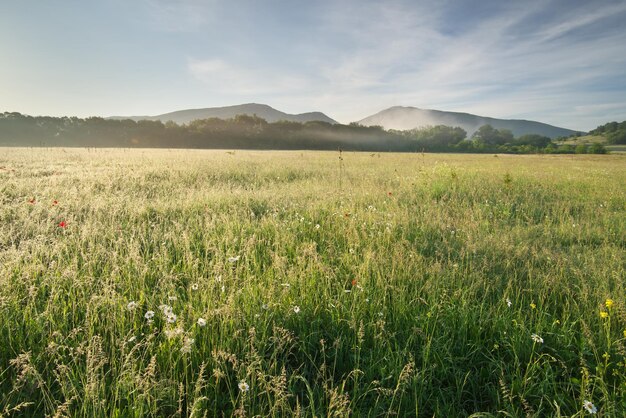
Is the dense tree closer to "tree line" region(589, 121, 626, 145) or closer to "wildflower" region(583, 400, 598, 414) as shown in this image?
"tree line" region(589, 121, 626, 145)

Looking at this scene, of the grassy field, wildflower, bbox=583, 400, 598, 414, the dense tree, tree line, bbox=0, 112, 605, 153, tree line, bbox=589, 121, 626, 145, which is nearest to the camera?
wildflower, bbox=583, 400, 598, 414

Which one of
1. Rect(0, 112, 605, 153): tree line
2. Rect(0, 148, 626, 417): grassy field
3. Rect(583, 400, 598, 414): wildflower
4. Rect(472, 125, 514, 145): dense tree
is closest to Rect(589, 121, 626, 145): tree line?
Rect(0, 112, 605, 153): tree line

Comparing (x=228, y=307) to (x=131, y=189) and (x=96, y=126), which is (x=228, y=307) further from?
(x=96, y=126)

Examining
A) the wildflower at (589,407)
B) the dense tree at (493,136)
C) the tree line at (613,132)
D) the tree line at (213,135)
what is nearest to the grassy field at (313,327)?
the wildflower at (589,407)

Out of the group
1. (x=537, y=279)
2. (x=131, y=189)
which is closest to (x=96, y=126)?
(x=131, y=189)

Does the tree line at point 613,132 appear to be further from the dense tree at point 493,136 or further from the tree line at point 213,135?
the dense tree at point 493,136

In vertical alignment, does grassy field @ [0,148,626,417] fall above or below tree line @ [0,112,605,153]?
below

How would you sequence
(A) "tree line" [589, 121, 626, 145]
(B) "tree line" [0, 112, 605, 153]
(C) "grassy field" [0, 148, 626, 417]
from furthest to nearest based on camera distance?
1. (A) "tree line" [589, 121, 626, 145]
2. (B) "tree line" [0, 112, 605, 153]
3. (C) "grassy field" [0, 148, 626, 417]

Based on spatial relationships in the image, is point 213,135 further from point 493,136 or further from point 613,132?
point 613,132

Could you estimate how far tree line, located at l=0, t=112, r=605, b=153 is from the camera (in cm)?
5758

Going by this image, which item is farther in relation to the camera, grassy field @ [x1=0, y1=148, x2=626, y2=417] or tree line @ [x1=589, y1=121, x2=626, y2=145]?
tree line @ [x1=589, y1=121, x2=626, y2=145]

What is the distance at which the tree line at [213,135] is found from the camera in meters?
57.6

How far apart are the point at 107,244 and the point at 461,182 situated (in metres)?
10.2

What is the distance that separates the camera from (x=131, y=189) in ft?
27.1
